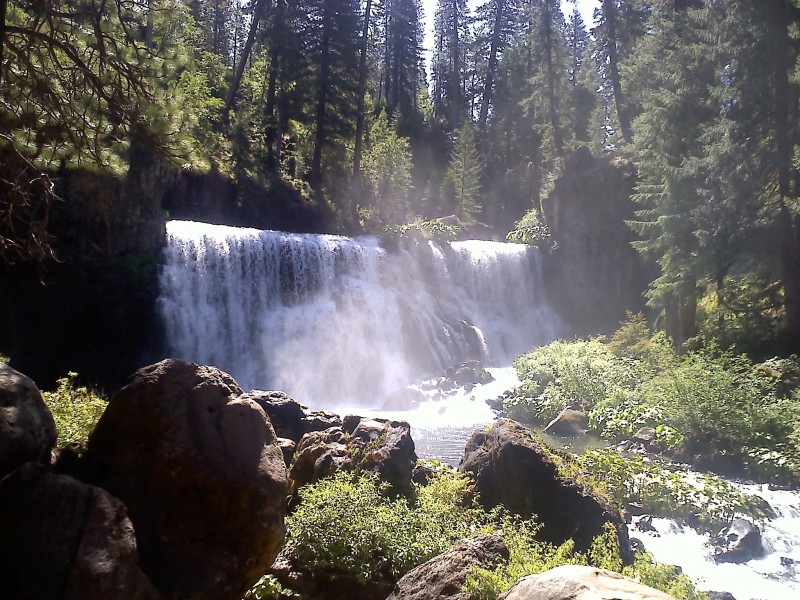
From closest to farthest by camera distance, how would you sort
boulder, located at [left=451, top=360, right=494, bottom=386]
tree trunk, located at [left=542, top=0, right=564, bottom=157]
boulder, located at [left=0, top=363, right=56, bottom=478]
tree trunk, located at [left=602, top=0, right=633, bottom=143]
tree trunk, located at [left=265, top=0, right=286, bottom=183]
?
boulder, located at [left=0, top=363, right=56, bottom=478], boulder, located at [left=451, top=360, right=494, bottom=386], tree trunk, located at [left=265, top=0, right=286, bottom=183], tree trunk, located at [left=602, top=0, right=633, bottom=143], tree trunk, located at [left=542, top=0, right=564, bottom=157]

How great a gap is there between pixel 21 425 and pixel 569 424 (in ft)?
42.1

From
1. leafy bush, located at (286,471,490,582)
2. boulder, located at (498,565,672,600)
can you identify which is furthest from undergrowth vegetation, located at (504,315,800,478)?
boulder, located at (498,565,672,600)

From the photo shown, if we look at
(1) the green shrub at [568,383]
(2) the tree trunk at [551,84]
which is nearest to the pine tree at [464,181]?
(2) the tree trunk at [551,84]

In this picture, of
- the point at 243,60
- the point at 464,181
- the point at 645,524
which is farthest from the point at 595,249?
the point at 645,524

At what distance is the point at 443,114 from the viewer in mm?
52312

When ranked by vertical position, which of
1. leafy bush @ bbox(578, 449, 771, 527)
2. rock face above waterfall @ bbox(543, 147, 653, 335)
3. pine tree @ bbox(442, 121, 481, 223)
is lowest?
leafy bush @ bbox(578, 449, 771, 527)

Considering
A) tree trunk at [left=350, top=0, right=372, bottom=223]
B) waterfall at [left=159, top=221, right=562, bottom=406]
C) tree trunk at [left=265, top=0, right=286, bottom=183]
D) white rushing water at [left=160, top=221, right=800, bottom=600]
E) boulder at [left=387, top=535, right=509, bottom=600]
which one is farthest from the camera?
tree trunk at [left=350, top=0, right=372, bottom=223]

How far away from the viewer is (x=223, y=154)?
27.0m

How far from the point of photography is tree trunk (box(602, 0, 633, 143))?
31.3 meters

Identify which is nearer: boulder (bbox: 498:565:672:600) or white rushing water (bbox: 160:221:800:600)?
boulder (bbox: 498:565:672:600)

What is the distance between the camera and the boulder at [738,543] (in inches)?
299

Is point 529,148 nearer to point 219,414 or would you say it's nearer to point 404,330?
point 404,330

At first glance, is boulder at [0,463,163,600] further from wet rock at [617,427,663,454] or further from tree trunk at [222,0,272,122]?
tree trunk at [222,0,272,122]

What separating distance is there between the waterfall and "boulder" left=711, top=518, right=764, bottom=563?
39.1 ft
